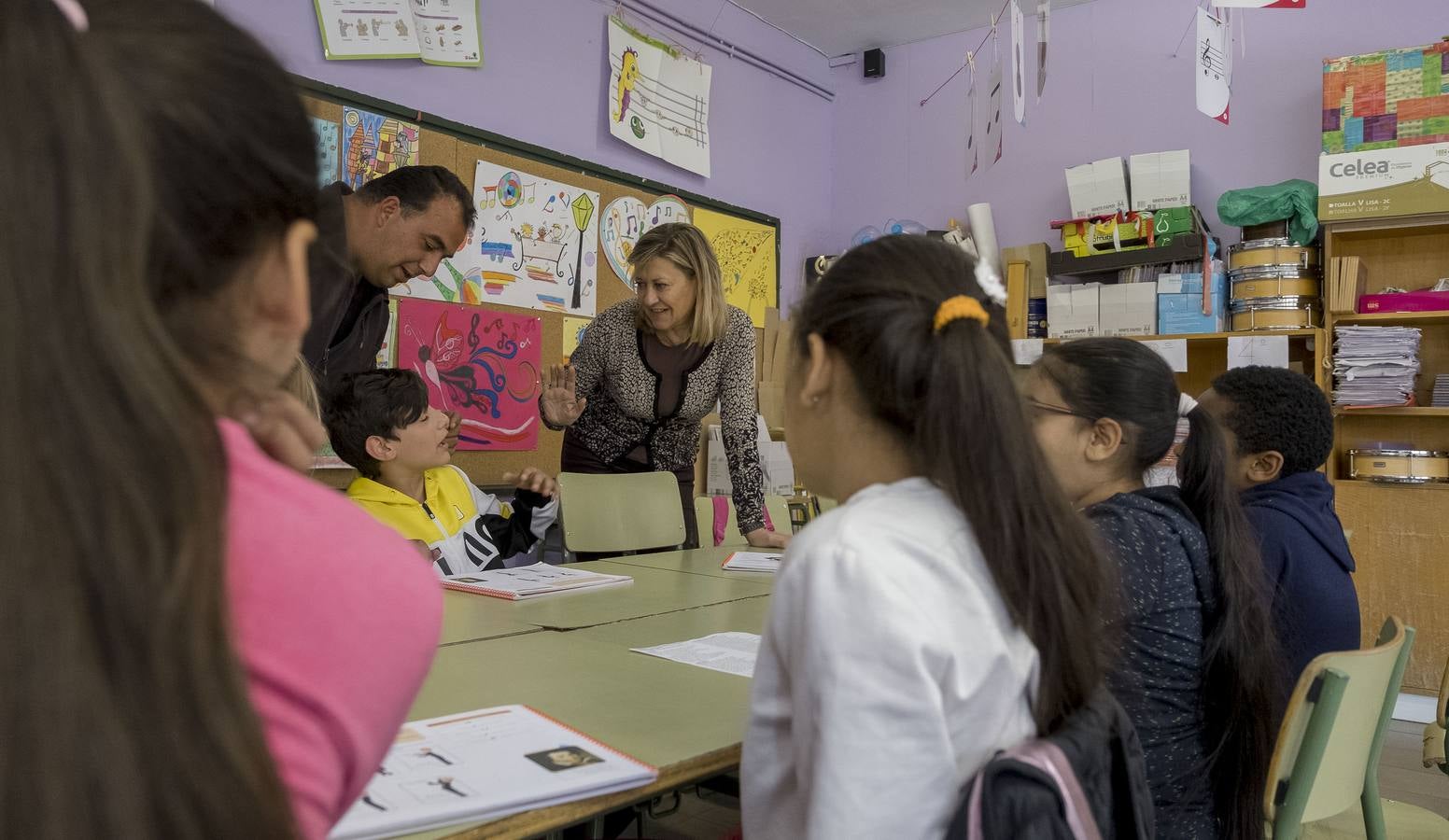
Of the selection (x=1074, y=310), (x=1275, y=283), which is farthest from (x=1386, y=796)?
(x=1074, y=310)

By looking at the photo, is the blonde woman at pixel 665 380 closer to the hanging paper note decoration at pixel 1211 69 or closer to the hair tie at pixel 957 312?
the hanging paper note decoration at pixel 1211 69

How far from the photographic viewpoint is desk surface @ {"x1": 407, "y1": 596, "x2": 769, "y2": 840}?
0.96m

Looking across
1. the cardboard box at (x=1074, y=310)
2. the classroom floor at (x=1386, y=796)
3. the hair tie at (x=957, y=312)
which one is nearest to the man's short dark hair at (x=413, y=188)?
the classroom floor at (x=1386, y=796)

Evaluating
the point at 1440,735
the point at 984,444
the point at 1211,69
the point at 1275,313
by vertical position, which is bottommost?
the point at 1440,735

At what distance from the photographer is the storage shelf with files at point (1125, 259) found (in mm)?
3967

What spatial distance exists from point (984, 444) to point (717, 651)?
28.2 inches

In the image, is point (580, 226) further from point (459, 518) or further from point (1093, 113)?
point (1093, 113)

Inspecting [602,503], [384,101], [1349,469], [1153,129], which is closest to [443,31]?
[384,101]

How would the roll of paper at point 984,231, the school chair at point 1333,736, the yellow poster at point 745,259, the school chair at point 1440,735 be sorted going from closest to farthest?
the school chair at point 1333,736 → the school chair at point 1440,735 → the yellow poster at point 745,259 → the roll of paper at point 984,231

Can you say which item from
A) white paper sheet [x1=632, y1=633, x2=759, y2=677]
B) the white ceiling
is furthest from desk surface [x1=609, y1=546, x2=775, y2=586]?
the white ceiling

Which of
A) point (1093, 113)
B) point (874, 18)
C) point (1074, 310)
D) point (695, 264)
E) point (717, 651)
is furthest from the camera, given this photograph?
point (874, 18)

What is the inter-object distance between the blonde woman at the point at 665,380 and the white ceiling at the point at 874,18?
234cm

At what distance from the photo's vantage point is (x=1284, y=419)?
6.28 ft

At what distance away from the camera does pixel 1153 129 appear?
434 centimetres
